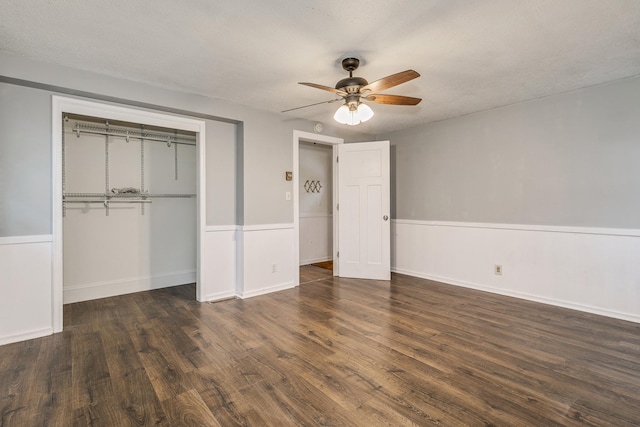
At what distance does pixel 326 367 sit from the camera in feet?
7.25

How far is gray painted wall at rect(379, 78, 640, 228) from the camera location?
313 centimetres

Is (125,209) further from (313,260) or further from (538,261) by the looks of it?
(538,261)

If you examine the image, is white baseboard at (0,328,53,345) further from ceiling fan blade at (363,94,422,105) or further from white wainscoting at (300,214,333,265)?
white wainscoting at (300,214,333,265)

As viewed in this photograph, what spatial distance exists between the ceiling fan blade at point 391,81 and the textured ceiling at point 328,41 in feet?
0.85

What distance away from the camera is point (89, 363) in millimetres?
2271

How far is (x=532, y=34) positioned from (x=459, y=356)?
245 centimetres

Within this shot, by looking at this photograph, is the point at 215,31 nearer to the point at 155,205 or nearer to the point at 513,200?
the point at 155,205

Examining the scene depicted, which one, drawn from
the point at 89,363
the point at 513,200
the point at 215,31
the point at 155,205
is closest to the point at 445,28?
the point at 215,31

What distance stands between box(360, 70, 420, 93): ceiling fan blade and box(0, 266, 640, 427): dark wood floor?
6.95ft

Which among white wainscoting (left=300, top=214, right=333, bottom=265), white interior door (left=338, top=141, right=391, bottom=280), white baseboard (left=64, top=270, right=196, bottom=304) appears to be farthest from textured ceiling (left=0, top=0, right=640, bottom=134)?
white wainscoting (left=300, top=214, right=333, bottom=265)

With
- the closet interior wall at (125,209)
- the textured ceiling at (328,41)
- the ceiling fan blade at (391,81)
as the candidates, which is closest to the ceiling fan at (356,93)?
the ceiling fan blade at (391,81)

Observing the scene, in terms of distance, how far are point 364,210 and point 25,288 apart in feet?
12.9

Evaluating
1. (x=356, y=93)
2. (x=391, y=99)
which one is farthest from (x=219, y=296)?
(x=391, y=99)

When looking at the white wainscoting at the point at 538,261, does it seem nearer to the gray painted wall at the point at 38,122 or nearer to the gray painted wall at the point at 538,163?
the gray painted wall at the point at 538,163
